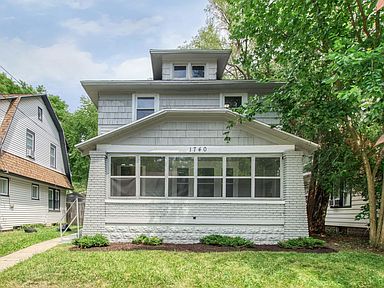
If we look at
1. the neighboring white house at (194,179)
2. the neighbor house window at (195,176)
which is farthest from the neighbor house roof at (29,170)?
the neighbor house window at (195,176)

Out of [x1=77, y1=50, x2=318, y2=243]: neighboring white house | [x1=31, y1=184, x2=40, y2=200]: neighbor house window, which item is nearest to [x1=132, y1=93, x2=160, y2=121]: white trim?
[x1=77, y1=50, x2=318, y2=243]: neighboring white house

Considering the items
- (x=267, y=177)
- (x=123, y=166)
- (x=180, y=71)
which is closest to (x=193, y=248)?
(x=267, y=177)

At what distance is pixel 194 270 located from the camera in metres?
7.24

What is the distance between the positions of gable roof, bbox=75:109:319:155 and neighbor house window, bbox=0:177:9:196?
640cm

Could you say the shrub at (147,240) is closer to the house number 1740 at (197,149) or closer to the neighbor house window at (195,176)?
the neighbor house window at (195,176)

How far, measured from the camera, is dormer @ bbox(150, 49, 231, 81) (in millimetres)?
14696

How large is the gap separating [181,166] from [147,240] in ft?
8.24

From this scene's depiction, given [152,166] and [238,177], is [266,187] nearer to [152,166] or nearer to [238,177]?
[238,177]

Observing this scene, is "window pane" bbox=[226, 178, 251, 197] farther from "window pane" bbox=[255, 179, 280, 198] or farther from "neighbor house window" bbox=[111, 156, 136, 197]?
"neighbor house window" bbox=[111, 156, 136, 197]

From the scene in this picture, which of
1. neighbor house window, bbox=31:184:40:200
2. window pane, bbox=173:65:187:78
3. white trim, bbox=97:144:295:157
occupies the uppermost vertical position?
window pane, bbox=173:65:187:78

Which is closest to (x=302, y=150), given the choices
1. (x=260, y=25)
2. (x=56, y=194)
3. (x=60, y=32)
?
(x=260, y=25)

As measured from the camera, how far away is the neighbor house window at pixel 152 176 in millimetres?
10984

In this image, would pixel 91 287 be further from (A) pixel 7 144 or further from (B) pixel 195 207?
(A) pixel 7 144

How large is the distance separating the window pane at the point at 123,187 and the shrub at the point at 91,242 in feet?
4.76
